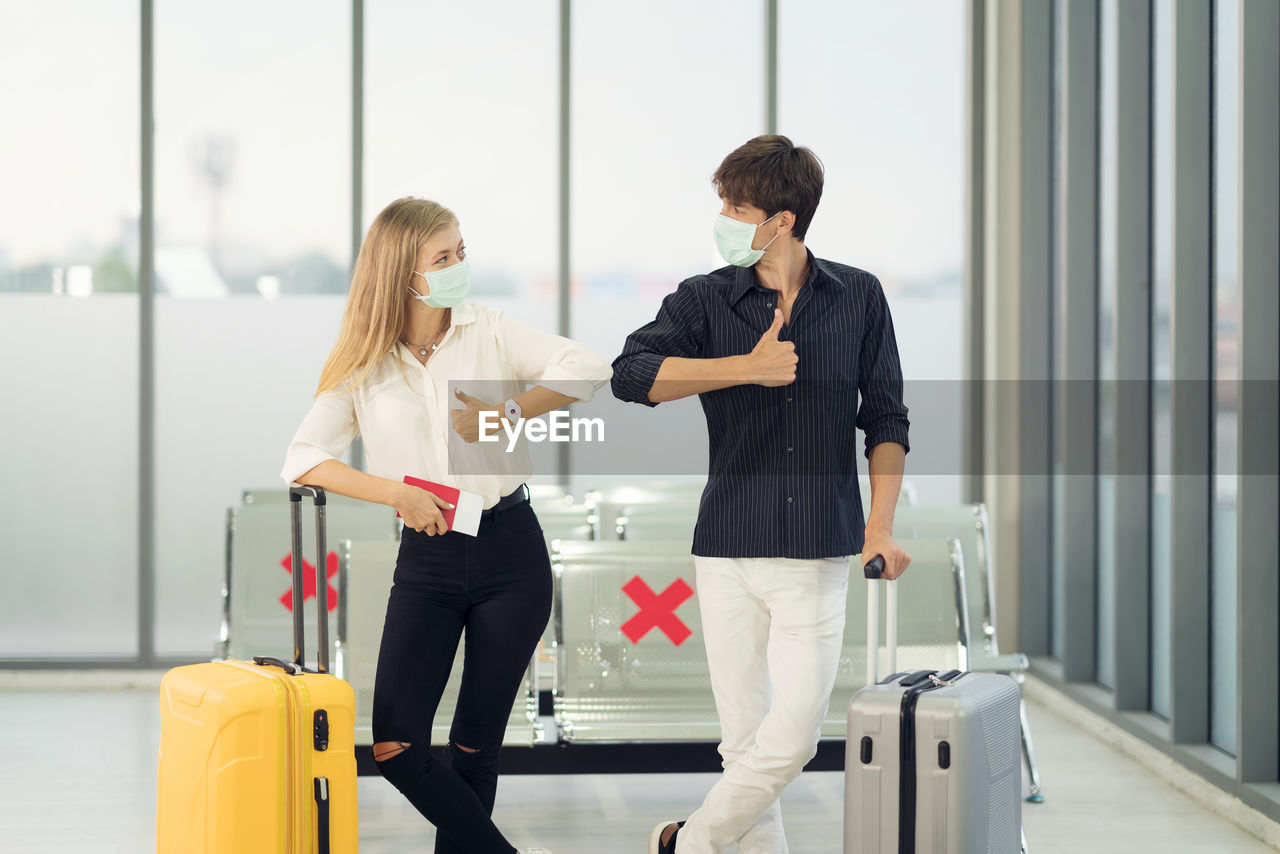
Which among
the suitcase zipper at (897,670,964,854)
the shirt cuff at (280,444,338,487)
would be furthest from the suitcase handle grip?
the suitcase zipper at (897,670,964,854)

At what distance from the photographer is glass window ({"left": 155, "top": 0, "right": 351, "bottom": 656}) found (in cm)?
598

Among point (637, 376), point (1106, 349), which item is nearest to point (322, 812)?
point (637, 376)

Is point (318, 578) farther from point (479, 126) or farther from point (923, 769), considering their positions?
point (479, 126)

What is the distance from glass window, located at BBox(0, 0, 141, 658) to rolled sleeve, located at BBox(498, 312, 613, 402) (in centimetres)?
403

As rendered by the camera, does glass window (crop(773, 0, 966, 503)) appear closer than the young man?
No

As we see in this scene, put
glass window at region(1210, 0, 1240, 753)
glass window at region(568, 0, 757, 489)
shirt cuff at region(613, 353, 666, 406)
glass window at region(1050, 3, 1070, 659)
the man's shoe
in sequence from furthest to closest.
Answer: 1. glass window at region(568, 0, 757, 489)
2. glass window at region(1050, 3, 1070, 659)
3. glass window at region(1210, 0, 1240, 753)
4. the man's shoe
5. shirt cuff at region(613, 353, 666, 406)

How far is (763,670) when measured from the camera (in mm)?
2537

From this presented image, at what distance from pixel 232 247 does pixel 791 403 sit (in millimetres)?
4287

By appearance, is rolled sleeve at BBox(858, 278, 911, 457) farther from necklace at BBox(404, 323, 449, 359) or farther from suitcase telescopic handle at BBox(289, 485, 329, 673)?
suitcase telescopic handle at BBox(289, 485, 329, 673)

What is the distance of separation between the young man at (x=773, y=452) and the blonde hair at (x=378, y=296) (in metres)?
0.46

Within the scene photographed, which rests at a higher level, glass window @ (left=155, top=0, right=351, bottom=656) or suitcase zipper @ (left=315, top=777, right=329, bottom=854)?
glass window @ (left=155, top=0, right=351, bottom=656)

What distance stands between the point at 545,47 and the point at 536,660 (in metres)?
3.58

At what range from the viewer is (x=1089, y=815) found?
379 cm

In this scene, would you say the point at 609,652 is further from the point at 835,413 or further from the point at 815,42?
the point at 815,42
